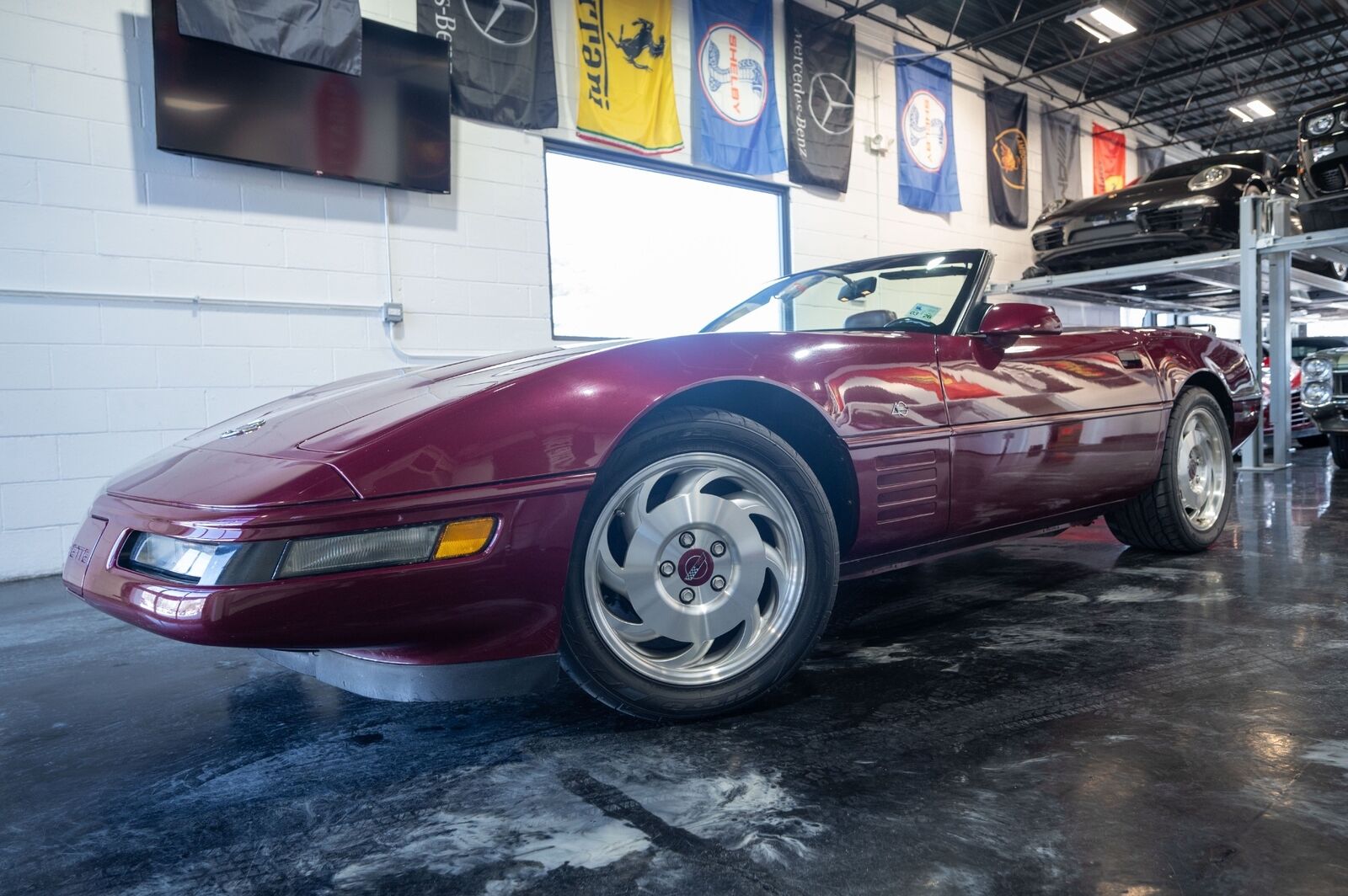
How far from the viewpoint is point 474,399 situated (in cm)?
150

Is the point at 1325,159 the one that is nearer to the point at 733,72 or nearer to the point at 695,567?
the point at 733,72

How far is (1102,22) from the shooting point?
29.2 feet

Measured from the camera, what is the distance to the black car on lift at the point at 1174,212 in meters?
7.03

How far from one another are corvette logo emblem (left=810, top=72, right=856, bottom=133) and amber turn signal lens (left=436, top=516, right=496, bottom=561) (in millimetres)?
7194

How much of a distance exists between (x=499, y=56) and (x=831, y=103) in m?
Result: 3.52

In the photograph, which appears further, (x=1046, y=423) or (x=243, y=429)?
(x=1046, y=423)

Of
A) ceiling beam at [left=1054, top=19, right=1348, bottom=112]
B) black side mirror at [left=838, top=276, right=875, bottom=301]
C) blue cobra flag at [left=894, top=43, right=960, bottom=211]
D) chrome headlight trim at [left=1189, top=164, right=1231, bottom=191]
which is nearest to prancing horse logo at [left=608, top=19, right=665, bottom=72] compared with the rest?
blue cobra flag at [left=894, top=43, right=960, bottom=211]

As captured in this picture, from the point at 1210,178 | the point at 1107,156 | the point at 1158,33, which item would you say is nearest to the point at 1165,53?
the point at 1107,156

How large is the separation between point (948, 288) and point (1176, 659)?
1121 millimetres

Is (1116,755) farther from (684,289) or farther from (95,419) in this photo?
(684,289)

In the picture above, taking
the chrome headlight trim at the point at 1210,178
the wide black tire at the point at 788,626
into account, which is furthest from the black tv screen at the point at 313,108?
the chrome headlight trim at the point at 1210,178

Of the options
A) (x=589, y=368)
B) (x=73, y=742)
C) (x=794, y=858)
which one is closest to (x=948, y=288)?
(x=589, y=368)

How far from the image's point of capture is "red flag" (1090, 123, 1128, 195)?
1214 centimetres

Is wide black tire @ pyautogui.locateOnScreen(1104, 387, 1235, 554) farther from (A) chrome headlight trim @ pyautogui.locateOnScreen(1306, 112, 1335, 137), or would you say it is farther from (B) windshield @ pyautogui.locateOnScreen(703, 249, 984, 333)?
(A) chrome headlight trim @ pyautogui.locateOnScreen(1306, 112, 1335, 137)
